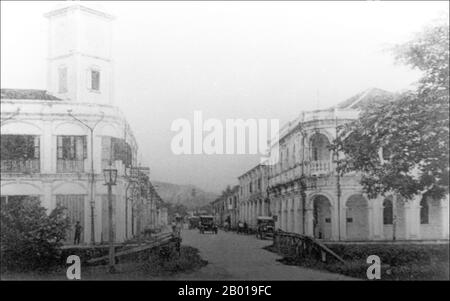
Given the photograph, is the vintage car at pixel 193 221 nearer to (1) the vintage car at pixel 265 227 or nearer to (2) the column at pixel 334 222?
(1) the vintage car at pixel 265 227

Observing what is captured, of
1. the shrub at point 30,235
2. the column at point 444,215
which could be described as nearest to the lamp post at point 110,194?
the shrub at point 30,235

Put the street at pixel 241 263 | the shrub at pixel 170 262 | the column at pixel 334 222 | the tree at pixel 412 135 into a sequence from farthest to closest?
1. the tree at pixel 412 135
2. the column at pixel 334 222
3. the shrub at pixel 170 262
4. the street at pixel 241 263

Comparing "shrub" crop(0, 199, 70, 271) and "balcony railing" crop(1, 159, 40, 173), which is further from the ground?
"balcony railing" crop(1, 159, 40, 173)

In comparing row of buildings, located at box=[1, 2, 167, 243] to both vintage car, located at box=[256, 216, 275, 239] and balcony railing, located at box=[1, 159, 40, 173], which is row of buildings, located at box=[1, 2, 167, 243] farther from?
vintage car, located at box=[256, 216, 275, 239]

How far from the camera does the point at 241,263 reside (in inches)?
289

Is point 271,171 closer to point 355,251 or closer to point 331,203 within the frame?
point 331,203

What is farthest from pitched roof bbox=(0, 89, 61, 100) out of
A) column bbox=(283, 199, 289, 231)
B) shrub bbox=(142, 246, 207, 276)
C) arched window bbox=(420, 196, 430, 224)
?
arched window bbox=(420, 196, 430, 224)

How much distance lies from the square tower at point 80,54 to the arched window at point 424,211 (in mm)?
4162

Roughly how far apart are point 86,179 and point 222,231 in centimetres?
201

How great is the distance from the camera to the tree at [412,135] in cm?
790

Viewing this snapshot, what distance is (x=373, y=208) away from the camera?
783 cm

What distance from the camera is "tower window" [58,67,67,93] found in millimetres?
7383
